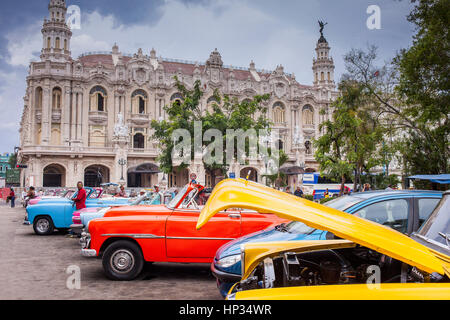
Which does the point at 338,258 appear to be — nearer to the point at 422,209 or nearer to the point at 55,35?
the point at 422,209

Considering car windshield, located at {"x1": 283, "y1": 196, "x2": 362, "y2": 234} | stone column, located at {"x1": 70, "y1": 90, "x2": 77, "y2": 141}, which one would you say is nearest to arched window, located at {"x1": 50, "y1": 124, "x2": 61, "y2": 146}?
stone column, located at {"x1": 70, "y1": 90, "x2": 77, "y2": 141}

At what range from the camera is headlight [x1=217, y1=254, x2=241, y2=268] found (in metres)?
4.47

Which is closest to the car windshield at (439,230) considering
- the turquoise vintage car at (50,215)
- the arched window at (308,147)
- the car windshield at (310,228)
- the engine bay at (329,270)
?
the engine bay at (329,270)

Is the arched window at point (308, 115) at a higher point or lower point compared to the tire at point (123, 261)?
higher

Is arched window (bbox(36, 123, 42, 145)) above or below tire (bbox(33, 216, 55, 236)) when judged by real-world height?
above

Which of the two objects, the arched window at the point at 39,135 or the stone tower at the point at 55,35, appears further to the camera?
the stone tower at the point at 55,35

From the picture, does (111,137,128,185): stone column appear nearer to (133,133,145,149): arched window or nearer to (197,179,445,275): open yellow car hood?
(133,133,145,149): arched window

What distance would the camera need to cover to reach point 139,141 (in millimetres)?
→ 45719

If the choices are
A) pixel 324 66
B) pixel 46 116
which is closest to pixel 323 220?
pixel 46 116

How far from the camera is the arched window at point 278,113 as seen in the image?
5222cm

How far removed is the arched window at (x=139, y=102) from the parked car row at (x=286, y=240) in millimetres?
37671

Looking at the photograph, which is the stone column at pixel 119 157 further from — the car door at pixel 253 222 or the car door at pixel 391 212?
the car door at pixel 391 212

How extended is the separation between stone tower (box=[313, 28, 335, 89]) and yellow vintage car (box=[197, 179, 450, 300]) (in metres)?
55.7

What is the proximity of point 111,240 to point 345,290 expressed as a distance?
16.4 ft
